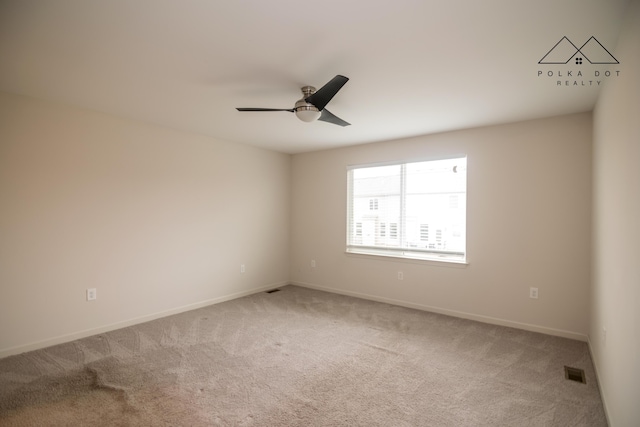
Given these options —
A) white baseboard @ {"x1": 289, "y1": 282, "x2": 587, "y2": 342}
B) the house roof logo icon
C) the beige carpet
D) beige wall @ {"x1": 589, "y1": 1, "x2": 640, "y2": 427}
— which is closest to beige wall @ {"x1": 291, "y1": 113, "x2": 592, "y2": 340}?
white baseboard @ {"x1": 289, "y1": 282, "x2": 587, "y2": 342}

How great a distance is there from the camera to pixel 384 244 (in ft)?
15.6

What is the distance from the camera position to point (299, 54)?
213 cm

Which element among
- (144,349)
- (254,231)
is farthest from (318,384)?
(254,231)

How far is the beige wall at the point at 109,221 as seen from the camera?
2.94 meters

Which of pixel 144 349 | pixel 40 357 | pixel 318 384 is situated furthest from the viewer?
pixel 144 349

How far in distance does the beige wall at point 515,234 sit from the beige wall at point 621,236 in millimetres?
743

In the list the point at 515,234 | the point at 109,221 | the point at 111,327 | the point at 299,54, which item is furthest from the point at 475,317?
the point at 109,221

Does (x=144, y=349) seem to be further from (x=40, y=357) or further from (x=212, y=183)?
(x=212, y=183)

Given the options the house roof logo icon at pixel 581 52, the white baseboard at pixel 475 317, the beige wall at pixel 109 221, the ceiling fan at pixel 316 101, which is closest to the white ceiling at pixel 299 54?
the house roof logo icon at pixel 581 52

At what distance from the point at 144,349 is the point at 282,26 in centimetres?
314

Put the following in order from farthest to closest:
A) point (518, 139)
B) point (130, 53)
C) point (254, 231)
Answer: point (254, 231) < point (518, 139) < point (130, 53)

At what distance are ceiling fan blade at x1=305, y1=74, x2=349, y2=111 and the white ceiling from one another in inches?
6.8

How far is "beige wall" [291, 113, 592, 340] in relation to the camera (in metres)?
3.28

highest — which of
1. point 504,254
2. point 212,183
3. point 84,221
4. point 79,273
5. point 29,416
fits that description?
point 212,183
